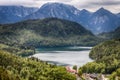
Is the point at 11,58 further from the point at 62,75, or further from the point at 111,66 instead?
the point at 111,66

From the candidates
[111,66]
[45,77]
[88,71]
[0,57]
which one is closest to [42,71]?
[45,77]

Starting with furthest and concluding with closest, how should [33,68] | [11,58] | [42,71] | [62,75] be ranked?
[11,58], [33,68], [42,71], [62,75]

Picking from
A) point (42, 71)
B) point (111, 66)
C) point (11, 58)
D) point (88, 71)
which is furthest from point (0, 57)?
point (111, 66)

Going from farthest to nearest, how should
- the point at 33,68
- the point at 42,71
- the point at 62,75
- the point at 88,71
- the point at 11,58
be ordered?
the point at 88,71 < the point at 11,58 < the point at 33,68 < the point at 42,71 < the point at 62,75

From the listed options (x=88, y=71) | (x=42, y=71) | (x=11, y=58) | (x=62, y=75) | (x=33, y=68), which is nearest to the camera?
(x=62, y=75)

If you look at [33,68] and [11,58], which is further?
[11,58]

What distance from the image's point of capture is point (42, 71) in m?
139

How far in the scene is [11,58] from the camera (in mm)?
163625

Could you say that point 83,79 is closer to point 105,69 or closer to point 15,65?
point 15,65

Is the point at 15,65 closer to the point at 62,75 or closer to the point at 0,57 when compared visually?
the point at 0,57

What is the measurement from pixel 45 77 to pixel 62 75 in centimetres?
666

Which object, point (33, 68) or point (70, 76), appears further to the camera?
point (33, 68)

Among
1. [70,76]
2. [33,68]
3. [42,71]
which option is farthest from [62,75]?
[33,68]

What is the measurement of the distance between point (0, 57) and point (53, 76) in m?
38.8
